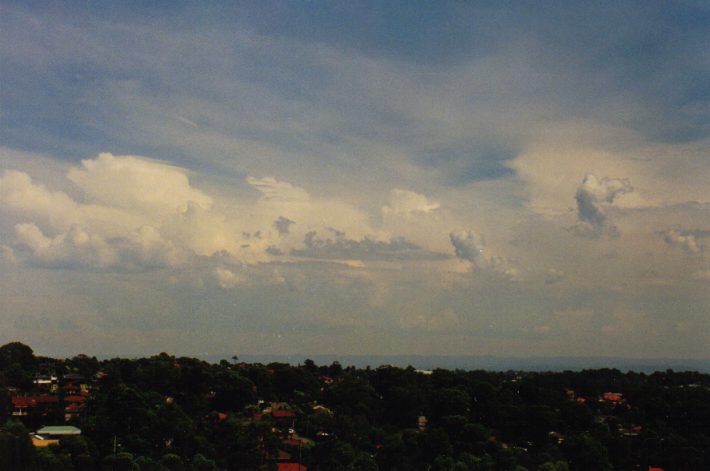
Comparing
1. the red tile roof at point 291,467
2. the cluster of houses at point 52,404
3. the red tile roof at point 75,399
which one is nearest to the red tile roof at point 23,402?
the cluster of houses at point 52,404

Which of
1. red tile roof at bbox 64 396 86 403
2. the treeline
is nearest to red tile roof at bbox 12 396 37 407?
the treeline

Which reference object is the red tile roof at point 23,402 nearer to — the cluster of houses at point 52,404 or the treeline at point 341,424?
the cluster of houses at point 52,404

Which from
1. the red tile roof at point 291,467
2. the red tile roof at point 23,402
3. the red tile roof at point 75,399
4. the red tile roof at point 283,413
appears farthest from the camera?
the red tile roof at point 75,399

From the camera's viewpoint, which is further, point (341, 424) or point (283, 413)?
point (283, 413)

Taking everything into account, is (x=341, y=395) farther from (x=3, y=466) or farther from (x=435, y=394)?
(x=3, y=466)

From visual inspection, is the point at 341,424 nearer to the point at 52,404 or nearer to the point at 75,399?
the point at 52,404

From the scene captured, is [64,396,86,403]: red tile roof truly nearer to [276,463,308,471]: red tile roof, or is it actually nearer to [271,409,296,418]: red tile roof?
[271,409,296,418]: red tile roof

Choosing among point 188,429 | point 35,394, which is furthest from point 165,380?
point 188,429

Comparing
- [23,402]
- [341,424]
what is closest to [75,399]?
[23,402]
